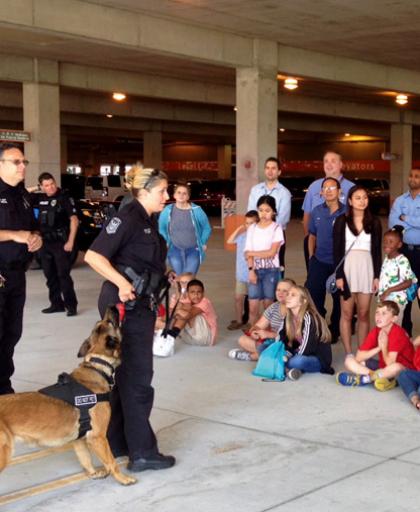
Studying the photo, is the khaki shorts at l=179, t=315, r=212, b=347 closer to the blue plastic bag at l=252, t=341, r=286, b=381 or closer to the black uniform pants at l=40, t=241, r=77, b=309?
the blue plastic bag at l=252, t=341, r=286, b=381

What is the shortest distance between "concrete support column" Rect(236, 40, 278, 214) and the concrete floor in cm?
635

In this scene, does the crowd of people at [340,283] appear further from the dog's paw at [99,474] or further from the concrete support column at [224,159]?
the concrete support column at [224,159]

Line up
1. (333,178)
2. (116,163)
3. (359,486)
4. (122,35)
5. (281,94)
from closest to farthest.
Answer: (359,486) → (333,178) → (122,35) → (281,94) → (116,163)

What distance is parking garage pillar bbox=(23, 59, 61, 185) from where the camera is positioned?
20.0 metres

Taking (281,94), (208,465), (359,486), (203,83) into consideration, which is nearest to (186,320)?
(208,465)

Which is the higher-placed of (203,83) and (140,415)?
(203,83)

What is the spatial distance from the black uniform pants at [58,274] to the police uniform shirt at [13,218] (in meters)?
4.57

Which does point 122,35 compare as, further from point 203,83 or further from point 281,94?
point 281,94

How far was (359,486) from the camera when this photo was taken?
5.02 metres

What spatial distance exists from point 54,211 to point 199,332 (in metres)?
3.07

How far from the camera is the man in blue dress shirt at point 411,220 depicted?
9305 millimetres

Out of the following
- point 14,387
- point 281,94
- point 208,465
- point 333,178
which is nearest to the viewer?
point 208,465

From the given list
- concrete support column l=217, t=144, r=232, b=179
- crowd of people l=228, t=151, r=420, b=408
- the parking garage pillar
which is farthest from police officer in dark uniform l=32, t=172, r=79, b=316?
concrete support column l=217, t=144, r=232, b=179

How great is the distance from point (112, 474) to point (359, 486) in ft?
4.69
